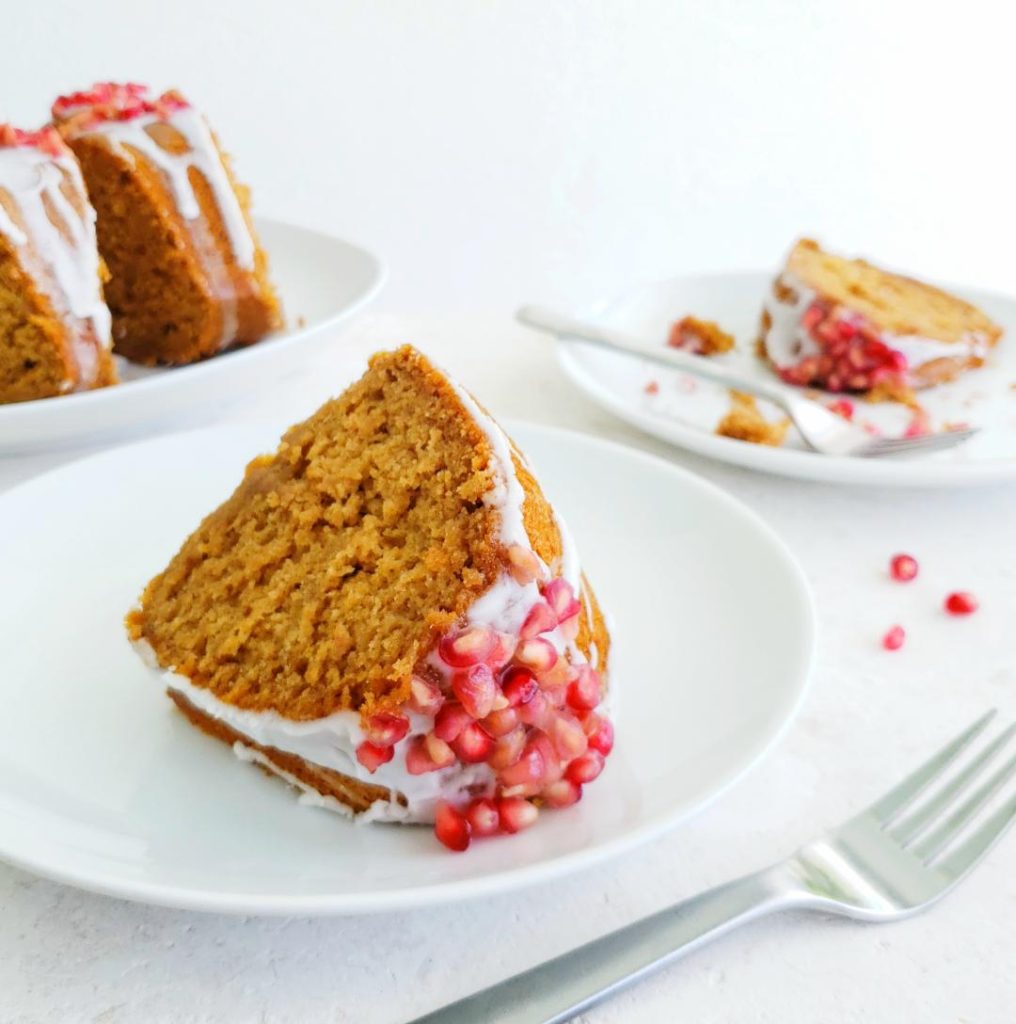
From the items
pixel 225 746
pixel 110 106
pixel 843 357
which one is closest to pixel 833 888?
pixel 225 746

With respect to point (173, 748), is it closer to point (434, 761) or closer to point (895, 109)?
point (434, 761)

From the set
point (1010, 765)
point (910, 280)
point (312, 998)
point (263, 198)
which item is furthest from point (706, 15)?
point (312, 998)

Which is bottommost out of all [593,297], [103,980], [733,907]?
[593,297]

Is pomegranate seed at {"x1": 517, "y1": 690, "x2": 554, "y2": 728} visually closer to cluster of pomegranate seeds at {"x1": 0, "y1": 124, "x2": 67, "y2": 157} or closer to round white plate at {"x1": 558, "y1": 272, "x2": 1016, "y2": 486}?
round white plate at {"x1": 558, "y1": 272, "x2": 1016, "y2": 486}

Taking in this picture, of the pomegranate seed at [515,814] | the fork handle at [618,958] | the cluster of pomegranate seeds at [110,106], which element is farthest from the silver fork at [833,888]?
the cluster of pomegranate seeds at [110,106]

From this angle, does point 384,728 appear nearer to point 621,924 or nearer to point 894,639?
point 621,924

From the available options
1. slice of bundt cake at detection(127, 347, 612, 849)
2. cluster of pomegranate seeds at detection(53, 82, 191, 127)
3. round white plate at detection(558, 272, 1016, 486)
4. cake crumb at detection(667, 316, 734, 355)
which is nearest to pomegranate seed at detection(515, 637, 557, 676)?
slice of bundt cake at detection(127, 347, 612, 849)
